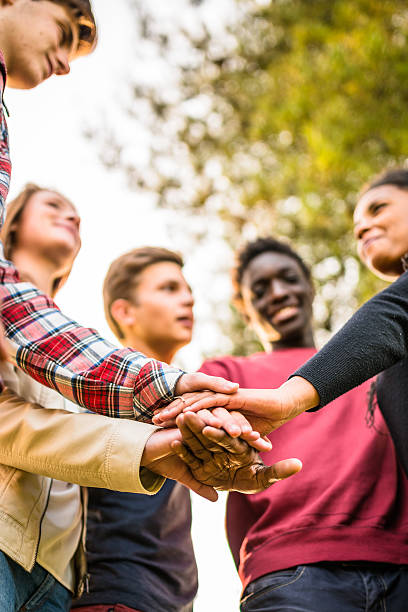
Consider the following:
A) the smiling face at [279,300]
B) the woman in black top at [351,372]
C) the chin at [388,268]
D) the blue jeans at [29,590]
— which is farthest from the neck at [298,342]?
the blue jeans at [29,590]

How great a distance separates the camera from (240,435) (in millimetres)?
2016

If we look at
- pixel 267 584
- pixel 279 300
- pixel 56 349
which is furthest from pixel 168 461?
pixel 279 300

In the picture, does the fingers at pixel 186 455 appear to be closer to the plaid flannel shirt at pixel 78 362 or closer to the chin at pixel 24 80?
the plaid flannel shirt at pixel 78 362

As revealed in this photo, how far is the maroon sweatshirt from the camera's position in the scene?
7.55 feet

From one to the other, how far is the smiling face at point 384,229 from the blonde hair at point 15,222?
151 cm

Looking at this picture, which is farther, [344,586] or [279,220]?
[279,220]

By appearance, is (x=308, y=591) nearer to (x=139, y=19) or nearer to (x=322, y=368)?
(x=322, y=368)

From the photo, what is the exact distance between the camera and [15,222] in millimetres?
3064

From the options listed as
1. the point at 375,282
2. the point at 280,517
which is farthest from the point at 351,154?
the point at 280,517

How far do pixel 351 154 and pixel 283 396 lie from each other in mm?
6226

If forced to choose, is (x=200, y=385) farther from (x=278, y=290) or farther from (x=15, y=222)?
(x=278, y=290)

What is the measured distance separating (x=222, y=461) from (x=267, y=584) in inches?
22.6

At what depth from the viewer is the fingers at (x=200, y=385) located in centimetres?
209

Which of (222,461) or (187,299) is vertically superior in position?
(187,299)
